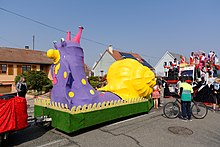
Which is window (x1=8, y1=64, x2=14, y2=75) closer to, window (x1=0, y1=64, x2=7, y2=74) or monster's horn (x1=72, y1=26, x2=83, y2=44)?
window (x1=0, y1=64, x2=7, y2=74)

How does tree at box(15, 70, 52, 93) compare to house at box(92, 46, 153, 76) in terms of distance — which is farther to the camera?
house at box(92, 46, 153, 76)

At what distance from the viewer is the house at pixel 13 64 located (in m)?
21.4

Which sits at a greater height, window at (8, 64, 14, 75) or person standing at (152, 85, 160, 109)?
window at (8, 64, 14, 75)

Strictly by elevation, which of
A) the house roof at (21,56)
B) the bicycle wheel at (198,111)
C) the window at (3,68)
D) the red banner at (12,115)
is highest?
the house roof at (21,56)

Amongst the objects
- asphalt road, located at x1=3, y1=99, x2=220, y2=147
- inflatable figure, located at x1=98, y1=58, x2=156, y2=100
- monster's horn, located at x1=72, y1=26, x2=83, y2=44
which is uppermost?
monster's horn, located at x1=72, y1=26, x2=83, y2=44

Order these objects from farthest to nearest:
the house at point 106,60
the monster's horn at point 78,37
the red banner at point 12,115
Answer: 1. the house at point 106,60
2. the monster's horn at point 78,37
3. the red banner at point 12,115

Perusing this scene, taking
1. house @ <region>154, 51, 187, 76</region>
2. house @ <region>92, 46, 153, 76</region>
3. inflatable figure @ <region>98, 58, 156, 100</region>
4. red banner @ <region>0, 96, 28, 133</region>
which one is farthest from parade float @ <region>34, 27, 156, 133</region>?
house @ <region>154, 51, 187, 76</region>

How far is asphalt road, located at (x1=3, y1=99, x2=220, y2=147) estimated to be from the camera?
4.71 metres

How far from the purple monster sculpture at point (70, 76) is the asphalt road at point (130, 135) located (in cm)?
96

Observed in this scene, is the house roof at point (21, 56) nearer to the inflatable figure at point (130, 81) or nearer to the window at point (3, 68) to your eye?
the window at point (3, 68)

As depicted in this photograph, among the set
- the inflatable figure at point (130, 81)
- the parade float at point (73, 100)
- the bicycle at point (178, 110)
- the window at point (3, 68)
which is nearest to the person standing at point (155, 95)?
the inflatable figure at point (130, 81)

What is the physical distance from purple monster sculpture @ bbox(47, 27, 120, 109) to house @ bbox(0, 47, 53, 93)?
18.2m

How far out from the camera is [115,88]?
7.60 meters

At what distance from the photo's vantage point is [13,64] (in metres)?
22.0
